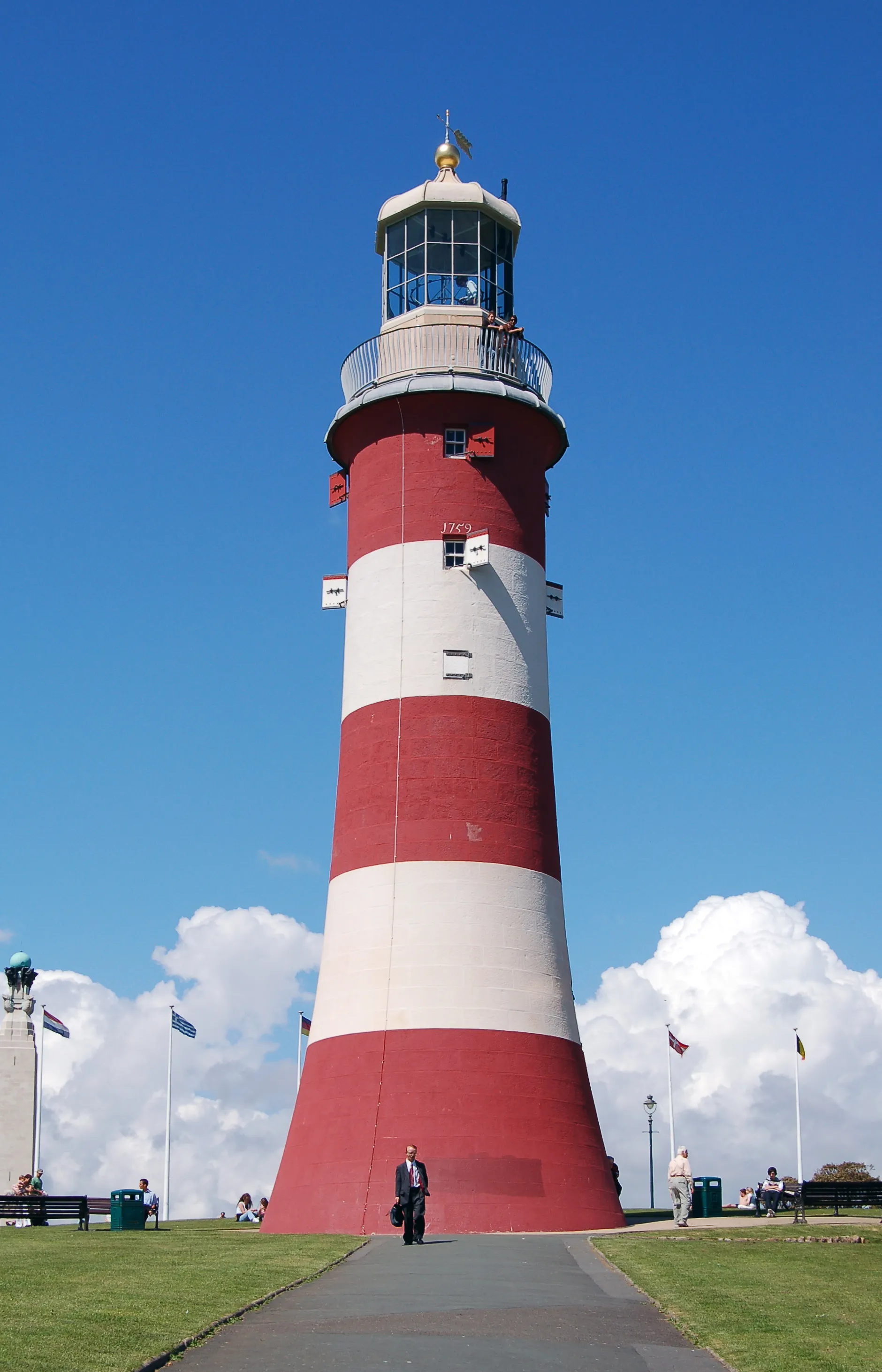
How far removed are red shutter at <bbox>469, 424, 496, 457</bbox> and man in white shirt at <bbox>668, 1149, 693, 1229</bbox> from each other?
1351 cm

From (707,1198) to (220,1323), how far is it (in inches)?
836

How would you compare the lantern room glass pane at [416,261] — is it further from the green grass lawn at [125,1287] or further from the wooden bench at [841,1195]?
the wooden bench at [841,1195]

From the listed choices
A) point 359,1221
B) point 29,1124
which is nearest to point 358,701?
point 359,1221

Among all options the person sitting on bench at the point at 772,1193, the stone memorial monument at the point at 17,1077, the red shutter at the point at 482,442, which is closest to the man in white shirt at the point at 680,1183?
the person sitting on bench at the point at 772,1193

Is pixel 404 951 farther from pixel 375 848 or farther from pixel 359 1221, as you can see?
pixel 359 1221

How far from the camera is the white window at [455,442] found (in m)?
30.4

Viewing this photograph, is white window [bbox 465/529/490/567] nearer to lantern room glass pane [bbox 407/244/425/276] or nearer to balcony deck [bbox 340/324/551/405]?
balcony deck [bbox 340/324/551/405]

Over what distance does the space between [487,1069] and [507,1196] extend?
213 centimetres

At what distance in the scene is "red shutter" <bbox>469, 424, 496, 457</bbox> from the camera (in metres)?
30.2

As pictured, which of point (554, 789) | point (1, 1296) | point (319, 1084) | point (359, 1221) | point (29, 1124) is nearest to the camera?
point (1, 1296)

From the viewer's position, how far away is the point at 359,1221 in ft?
85.0

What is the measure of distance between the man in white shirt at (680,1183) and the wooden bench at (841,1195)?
475cm

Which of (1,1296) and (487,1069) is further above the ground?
(487,1069)

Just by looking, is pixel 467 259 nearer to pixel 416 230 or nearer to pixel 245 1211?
pixel 416 230
